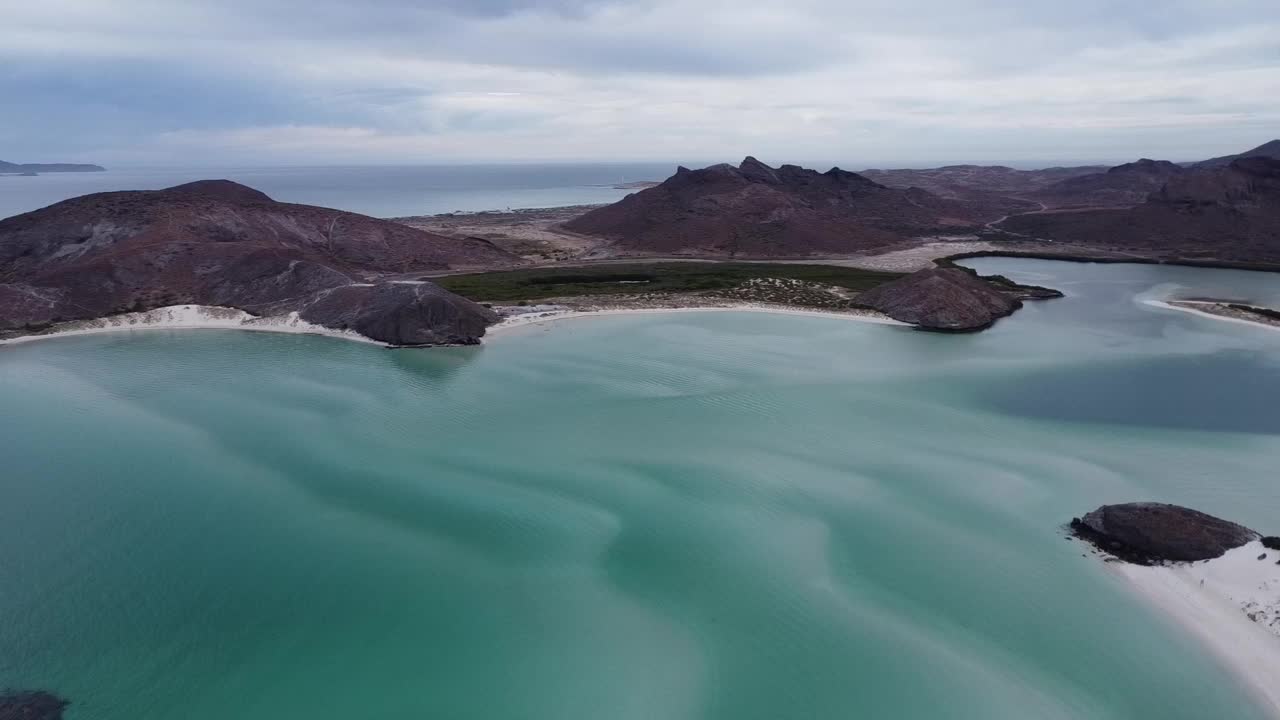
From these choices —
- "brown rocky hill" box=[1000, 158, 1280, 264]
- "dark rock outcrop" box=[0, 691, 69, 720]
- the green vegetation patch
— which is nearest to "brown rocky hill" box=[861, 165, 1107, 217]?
"brown rocky hill" box=[1000, 158, 1280, 264]

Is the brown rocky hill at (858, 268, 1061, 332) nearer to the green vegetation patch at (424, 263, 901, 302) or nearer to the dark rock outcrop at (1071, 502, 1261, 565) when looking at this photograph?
the green vegetation patch at (424, 263, 901, 302)

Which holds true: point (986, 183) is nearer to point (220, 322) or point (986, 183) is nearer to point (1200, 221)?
point (1200, 221)

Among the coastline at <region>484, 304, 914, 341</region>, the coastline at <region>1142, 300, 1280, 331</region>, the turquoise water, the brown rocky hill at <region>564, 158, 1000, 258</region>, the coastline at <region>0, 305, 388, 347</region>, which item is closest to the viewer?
the turquoise water

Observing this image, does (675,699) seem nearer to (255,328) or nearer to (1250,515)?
(1250,515)

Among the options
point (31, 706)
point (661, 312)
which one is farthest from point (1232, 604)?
point (661, 312)

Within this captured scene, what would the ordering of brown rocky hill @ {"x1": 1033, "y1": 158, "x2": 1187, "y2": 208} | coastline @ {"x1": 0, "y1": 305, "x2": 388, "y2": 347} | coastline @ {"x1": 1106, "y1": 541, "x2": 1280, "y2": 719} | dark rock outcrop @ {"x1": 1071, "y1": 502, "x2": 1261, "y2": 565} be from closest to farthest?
1. coastline @ {"x1": 1106, "y1": 541, "x2": 1280, "y2": 719}
2. dark rock outcrop @ {"x1": 1071, "y1": 502, "x2": 1261, "y2": 565}
3. coastline @ {"x1": 0, "y1": 305, "x2": 388, "y2": 347}
4. brown rocky hill @ {"x1": 1033, "y1": 158, "x2": 1187, "y2": 208}

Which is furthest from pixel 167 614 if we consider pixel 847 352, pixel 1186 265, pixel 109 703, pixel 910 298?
pixel 1186 265

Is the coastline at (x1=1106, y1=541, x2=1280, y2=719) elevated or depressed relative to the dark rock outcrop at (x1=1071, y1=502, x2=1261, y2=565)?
depressed

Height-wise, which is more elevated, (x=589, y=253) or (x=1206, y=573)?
(x=589, y=253)
